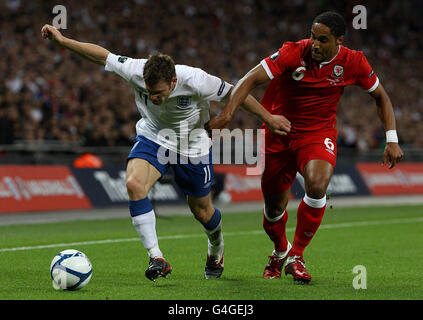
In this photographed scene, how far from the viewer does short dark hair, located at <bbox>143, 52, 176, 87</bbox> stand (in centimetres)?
655

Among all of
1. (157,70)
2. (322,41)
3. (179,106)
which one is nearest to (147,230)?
(179,106)

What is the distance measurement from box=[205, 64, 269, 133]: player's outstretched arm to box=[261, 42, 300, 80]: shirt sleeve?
0.21 feet

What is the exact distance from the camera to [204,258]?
9500mm

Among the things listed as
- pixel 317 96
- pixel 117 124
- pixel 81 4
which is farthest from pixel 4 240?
pixel 81 4

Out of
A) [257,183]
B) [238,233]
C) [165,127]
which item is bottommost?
[257,183]

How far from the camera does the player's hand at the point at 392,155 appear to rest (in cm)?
742

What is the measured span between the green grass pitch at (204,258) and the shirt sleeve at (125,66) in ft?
6.34

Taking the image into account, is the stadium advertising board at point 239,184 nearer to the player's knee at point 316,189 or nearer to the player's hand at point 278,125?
the player's knee at point 316,189

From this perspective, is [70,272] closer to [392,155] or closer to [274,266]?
[274,266]

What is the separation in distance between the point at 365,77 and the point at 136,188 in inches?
103

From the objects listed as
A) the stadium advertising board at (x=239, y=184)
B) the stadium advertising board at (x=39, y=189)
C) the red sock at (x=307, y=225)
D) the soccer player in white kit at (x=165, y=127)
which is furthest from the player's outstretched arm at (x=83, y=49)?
the stadium advertising board at (x=239, y=184)

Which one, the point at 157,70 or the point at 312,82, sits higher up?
the point at 157,70

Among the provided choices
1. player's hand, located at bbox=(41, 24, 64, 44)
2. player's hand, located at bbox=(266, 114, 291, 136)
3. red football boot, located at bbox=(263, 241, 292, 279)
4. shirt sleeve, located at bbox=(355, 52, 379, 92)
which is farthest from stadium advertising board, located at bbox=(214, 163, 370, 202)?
player's hand, located at bbox=(41, 24, 64, 44)
